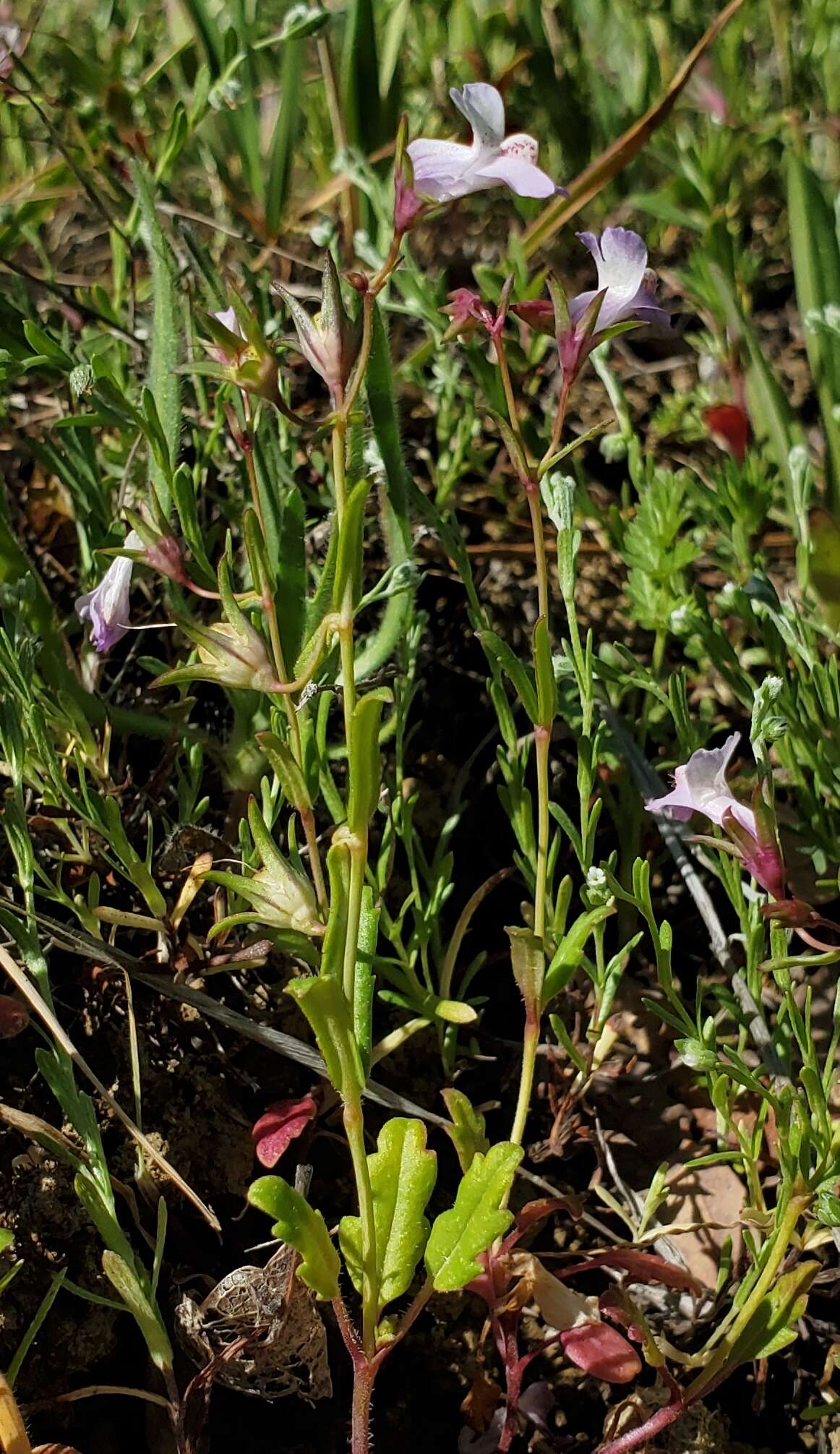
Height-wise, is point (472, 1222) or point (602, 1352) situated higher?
point (472, 1222)

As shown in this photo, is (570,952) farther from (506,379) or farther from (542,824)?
(506,379)

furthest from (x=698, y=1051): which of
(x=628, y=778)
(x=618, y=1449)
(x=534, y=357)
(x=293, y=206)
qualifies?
(x=293, y=206)

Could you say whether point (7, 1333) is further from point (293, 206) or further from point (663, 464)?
point (293, 206)

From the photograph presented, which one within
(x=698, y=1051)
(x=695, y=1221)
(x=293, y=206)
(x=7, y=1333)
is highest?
(x=293, y=206)

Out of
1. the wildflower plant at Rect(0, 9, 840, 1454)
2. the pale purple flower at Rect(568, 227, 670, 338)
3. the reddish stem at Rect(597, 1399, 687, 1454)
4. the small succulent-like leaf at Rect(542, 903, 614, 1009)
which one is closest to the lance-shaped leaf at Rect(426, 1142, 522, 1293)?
the wildflower plant at Rect(0, 9, 840, 1454)

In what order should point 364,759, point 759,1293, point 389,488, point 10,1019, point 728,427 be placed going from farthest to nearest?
1. point 728,427
2. point 389,488
3. point 10,1019
4. point 759,1293
5. point 364,759

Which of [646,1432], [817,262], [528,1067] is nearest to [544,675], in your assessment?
[528,1067]

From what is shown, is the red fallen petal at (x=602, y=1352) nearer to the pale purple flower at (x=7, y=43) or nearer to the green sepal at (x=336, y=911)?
the green sepal at (x=336, y=911)

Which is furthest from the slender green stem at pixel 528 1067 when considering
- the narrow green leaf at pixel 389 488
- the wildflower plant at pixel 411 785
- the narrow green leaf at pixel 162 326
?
the narrow green leaf at pixel 162 326
